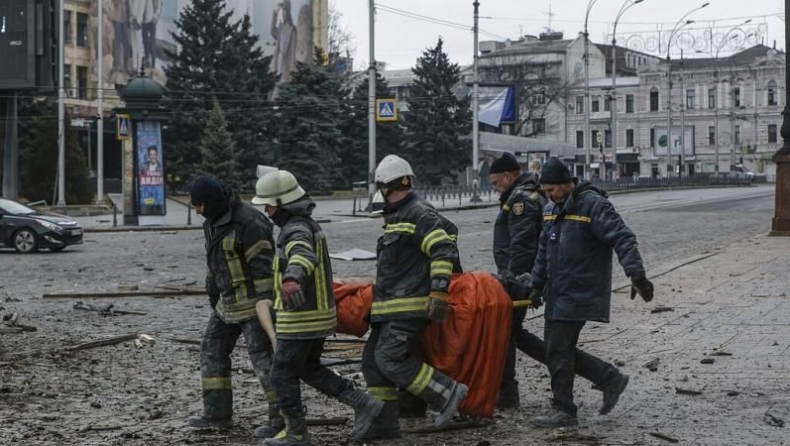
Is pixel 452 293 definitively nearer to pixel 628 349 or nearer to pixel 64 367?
pixel 628 349

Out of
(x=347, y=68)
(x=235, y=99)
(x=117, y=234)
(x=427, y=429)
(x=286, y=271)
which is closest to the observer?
(x=286, y=271)

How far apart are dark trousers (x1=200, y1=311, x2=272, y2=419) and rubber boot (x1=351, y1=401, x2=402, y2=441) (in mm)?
772

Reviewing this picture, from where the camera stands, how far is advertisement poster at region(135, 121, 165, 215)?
35.6m

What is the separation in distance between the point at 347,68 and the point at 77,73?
3266cm

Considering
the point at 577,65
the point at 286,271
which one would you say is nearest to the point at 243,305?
the point at 286,271

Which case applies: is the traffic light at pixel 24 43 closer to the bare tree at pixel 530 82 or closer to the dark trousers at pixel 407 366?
the dark trousers at pixel 407 366

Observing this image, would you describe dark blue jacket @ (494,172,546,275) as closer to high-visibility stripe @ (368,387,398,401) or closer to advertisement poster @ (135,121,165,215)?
high-visibility stripe @ (368,387,398,401)

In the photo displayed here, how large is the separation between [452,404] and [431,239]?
1.02 meters

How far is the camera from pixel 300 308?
6797 millimetres

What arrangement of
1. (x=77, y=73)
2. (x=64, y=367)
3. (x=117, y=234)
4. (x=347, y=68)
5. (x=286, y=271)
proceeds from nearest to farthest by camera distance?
(x=286, y=271) < (x=64, y=367) < (x=117, y=234) < (x=77, y=73) < (x=347, y=68)

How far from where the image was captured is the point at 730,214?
1460 inches

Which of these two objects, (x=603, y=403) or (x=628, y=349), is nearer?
(x=603, y=403)

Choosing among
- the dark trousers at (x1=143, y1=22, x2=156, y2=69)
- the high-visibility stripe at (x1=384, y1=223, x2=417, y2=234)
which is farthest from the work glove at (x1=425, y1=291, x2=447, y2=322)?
the dark trousers at (x1=143, y1=22, x2=156, y2=69)

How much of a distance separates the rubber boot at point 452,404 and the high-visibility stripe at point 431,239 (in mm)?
868
